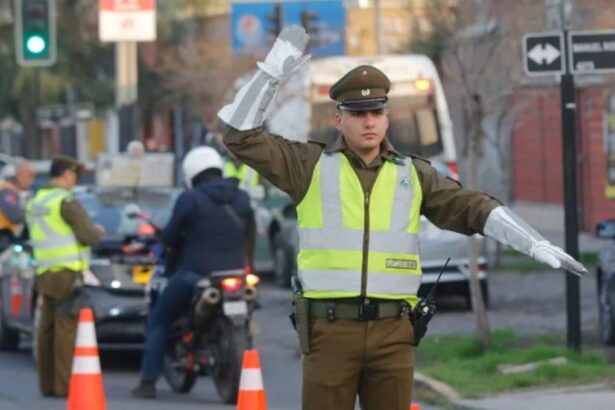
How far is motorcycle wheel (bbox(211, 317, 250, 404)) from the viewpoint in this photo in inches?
487

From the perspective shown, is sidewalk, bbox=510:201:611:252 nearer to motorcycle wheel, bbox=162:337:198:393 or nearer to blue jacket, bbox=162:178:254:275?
motorcycle wheel, bbox=162:337:198:393

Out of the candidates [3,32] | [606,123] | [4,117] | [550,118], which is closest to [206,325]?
[606,123]

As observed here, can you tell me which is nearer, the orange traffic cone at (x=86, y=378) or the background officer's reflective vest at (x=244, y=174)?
the orange traffic cone at (x=86, y=378)

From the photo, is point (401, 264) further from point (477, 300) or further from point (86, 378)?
point (477, 300)

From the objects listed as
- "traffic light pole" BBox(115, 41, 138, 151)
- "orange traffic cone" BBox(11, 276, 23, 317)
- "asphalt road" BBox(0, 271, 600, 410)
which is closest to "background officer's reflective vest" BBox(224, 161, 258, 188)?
"asphalt road" BBox(0, 271, 600, 410)

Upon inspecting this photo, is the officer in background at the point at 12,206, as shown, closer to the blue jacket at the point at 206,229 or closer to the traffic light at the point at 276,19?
the blue jacket at the point at 206,229

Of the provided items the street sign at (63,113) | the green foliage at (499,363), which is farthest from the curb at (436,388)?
the street sign at (63,113)

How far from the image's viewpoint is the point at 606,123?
97.3 feet

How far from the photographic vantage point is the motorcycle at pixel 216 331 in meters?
12.4

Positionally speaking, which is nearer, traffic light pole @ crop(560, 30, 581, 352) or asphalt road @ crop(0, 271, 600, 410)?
asphalt road @ crop(0, 271, 600, 410)

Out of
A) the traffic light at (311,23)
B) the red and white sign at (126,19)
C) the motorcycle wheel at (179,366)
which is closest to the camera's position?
the motorcycle wheel at (179,366)

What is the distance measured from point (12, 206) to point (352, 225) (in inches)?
472

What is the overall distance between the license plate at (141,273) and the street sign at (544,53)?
3.60 metres

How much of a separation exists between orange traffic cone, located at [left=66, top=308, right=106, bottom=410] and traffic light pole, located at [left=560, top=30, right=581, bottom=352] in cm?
446
